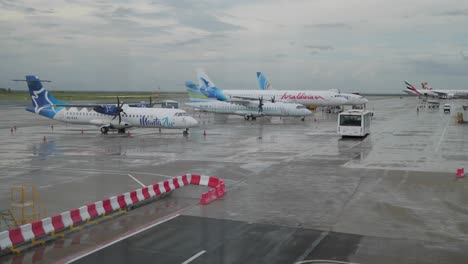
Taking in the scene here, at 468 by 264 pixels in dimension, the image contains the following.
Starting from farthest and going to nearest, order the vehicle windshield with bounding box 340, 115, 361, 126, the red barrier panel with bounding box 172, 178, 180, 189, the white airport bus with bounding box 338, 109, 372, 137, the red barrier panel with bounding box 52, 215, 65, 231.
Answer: the vehicle windshield with bounding box 340, 115, 361, 126, the white airport bus with bounding box 338, 109, 372, 137, the red barrier panel with bounding box 172, 178, 180, 189, the red barrier panel with bounding box 52, 215, 65, 231

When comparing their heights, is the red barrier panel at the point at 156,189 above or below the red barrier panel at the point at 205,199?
above

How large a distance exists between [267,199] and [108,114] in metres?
31.5

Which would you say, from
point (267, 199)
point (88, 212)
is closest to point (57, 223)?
point (88, 212)

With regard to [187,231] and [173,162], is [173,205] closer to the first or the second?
[187,231]

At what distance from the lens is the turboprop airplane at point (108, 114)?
4434cm

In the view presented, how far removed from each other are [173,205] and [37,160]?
14.9m

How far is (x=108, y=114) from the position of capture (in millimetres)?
46031

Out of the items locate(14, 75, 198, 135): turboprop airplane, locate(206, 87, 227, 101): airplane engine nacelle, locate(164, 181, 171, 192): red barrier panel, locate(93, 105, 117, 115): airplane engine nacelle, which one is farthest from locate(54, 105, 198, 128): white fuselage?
locate(206, 87, 227, 101): airplane engine nacelle

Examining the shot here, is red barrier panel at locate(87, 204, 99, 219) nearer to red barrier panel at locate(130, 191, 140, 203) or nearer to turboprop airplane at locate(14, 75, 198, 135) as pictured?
red barrier panel at locate(130, 191, 140, 203)

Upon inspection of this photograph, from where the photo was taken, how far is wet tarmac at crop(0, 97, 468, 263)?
39.7ft

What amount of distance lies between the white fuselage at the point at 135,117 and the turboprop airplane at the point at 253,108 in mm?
23338

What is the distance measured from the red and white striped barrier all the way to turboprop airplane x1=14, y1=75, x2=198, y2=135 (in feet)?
81.9

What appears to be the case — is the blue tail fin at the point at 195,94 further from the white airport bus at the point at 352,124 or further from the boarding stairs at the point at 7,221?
the boarding stairs at the point at 7,221

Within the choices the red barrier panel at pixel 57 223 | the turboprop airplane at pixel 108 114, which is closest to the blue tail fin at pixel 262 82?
the turboprop airplane at pixel 108 114
